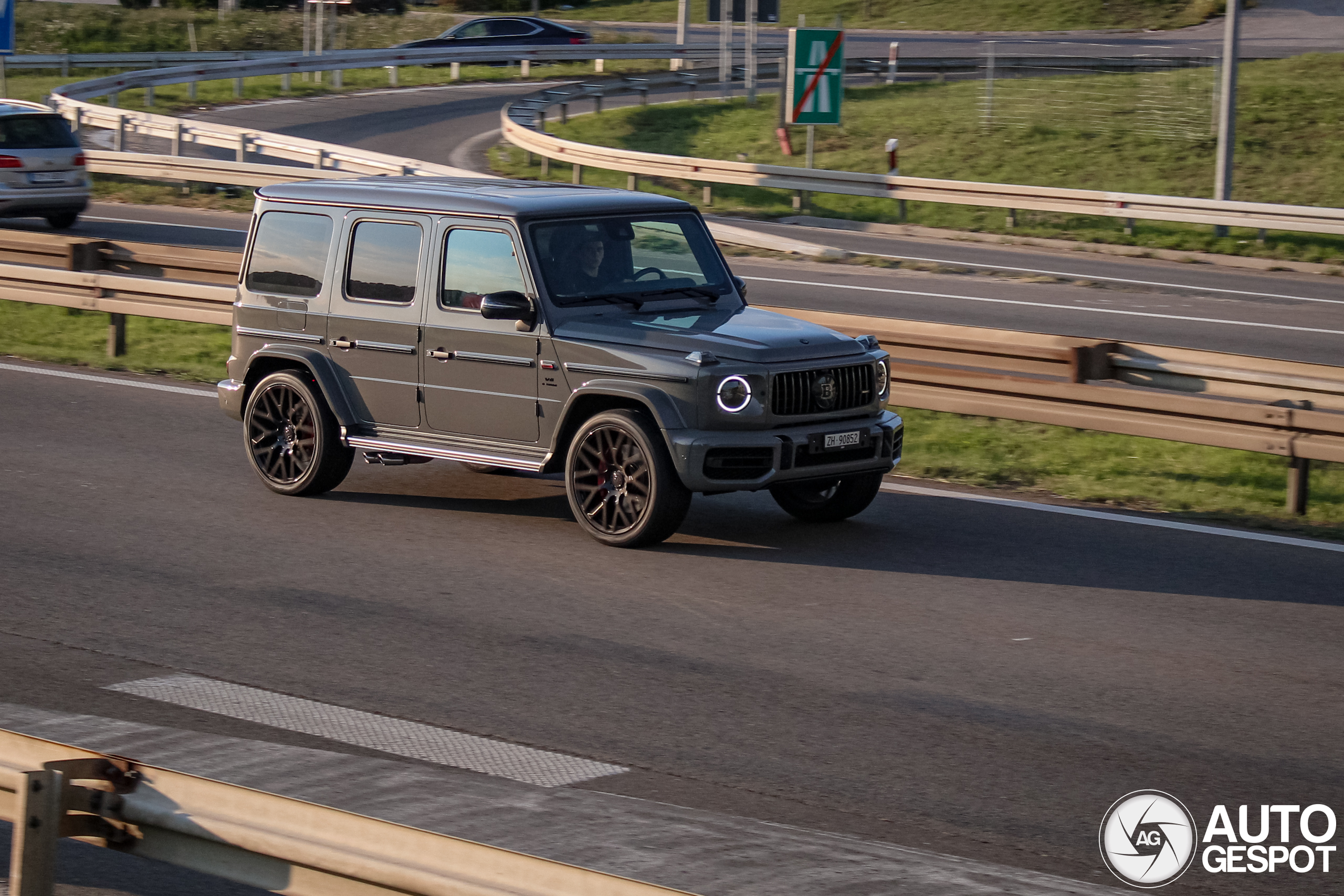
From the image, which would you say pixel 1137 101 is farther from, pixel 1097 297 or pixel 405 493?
pixel 405 493

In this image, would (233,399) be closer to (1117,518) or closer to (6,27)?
(1117,518)

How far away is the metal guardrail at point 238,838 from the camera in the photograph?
9.14 ft

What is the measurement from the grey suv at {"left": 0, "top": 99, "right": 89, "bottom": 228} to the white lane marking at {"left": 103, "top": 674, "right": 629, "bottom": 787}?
1789 cm

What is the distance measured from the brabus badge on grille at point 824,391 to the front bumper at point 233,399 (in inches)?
142

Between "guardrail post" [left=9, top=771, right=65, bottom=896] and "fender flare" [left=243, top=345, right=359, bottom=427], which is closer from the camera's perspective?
"guardrail post" [left=9, top=771, right=65, bottom=896]

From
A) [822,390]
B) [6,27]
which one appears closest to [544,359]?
[822,390]

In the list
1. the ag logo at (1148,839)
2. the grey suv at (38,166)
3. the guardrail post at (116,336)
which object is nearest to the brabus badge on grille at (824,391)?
the ag logo at (1148,839)

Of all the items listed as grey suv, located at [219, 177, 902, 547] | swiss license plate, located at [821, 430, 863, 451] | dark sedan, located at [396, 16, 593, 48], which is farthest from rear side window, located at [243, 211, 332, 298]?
dark sedan, located at [396, 16, 593, 48]

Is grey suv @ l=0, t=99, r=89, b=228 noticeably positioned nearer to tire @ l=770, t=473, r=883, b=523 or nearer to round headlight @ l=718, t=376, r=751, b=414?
tire @ l=770, t=473, r=883, b=523

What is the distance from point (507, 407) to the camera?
29.2 ft

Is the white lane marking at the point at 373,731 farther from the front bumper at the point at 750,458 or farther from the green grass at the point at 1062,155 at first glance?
the green grass at the point at 1062,155

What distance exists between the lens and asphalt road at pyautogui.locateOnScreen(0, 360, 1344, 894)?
17.7 feet

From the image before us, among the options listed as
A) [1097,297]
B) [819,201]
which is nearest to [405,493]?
[1097,297]

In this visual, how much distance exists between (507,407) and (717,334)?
1.25 m
